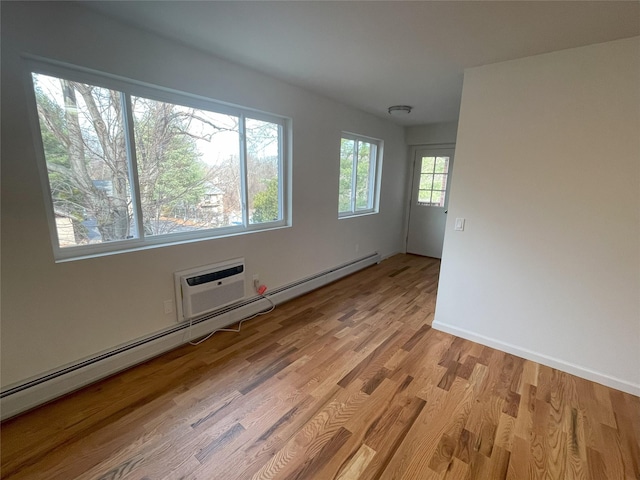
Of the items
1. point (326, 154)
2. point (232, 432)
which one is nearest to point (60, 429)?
point (232, 432)

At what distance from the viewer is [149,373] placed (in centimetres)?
203

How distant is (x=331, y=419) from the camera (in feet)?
5.50

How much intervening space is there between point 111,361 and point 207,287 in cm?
80

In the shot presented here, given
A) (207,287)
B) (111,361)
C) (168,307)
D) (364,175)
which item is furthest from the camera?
(364,175)

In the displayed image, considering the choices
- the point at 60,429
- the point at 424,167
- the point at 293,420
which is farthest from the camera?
the point at 424,167

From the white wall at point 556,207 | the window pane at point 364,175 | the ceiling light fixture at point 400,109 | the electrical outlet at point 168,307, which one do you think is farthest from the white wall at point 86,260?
the white wall at point 556,207

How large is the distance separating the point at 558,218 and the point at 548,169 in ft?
1.20

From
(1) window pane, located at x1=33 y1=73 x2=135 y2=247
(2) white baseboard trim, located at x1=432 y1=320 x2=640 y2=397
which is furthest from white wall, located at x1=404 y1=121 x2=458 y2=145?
(1) window pane, located at x1=33 y1=73 x2=135 y2=247

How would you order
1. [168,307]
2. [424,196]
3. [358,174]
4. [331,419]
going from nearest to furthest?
[331,419] < [168,307] < [358,174] < [424,196]

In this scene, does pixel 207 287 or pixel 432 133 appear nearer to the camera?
pixel 207 287

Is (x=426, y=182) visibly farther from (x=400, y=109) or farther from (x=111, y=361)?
(x=111, y=361)

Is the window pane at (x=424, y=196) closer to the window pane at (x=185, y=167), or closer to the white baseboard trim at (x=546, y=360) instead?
the white baseboard trim at (x=546, y=360)

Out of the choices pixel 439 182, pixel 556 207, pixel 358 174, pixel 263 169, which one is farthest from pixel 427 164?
pixel 263 169

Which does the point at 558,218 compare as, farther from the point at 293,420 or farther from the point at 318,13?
the point at 293,420
